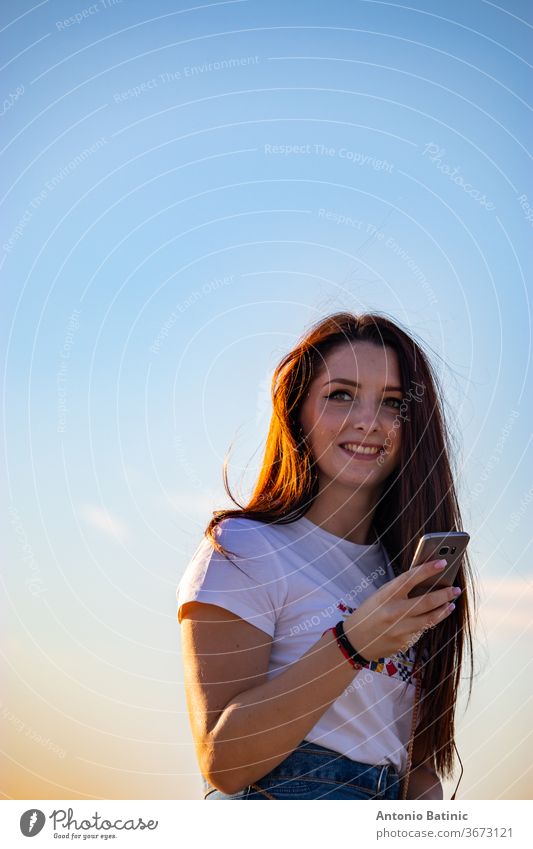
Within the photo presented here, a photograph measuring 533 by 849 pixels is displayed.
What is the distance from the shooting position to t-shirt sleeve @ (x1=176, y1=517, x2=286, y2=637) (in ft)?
8.79

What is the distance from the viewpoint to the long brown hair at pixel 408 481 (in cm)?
318

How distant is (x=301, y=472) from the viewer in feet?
10.5

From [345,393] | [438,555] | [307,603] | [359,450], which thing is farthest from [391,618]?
[345,393]

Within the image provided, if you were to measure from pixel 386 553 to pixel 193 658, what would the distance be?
3.39ft

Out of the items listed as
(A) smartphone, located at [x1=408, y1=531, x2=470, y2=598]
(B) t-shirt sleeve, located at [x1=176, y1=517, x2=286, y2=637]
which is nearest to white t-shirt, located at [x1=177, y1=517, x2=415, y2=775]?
(B) t-shirt sleeve, located at [x1=176, y1=517, x2=286, y2=637]

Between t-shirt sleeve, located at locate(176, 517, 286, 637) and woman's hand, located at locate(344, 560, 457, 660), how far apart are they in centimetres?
34

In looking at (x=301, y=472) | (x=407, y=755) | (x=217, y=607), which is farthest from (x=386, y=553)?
(x=217, y=607)

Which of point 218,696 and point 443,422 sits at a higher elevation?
point 443,422

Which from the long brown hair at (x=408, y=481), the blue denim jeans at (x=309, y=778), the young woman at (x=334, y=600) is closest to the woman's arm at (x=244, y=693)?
the young woman at (x=334, y=600)

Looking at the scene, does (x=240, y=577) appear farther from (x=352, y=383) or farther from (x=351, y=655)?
(x=352, y=383)

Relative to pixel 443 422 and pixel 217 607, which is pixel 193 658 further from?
pixel 443 422

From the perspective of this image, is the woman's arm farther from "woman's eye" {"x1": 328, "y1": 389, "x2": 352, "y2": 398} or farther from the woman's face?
"woman's eye" {"x1": 328, "y1": 389, "x2": 352, "y2": 398}

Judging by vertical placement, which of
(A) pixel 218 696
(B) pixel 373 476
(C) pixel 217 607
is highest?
(B) pixel 373 476
